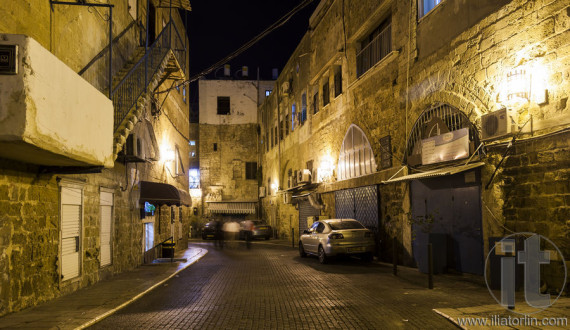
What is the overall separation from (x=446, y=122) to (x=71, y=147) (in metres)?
9.27

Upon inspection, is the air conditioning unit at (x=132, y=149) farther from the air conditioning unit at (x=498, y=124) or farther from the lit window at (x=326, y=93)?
the lit window at (x=326, y=93)

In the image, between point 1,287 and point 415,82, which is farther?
point 415,82

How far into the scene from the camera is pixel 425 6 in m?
13.2

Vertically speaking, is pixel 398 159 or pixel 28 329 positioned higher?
pixel 398 159

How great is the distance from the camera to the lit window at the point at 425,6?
12.8 meters

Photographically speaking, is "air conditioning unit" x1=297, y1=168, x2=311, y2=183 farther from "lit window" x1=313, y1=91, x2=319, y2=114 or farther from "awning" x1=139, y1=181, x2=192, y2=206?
"awning" x1=139, y1=181, x2=192, y2=206

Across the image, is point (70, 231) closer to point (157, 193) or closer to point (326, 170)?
point (157, 193)

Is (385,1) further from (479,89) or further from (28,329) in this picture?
(28,329)

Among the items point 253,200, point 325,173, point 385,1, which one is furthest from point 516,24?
point 253,200

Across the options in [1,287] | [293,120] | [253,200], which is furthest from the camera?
[253,200]

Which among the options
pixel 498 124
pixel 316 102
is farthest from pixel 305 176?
pixel 498 124

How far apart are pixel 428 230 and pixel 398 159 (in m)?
2.81

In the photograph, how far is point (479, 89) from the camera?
10469 mm

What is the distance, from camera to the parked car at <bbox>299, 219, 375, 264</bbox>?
1408 cm
